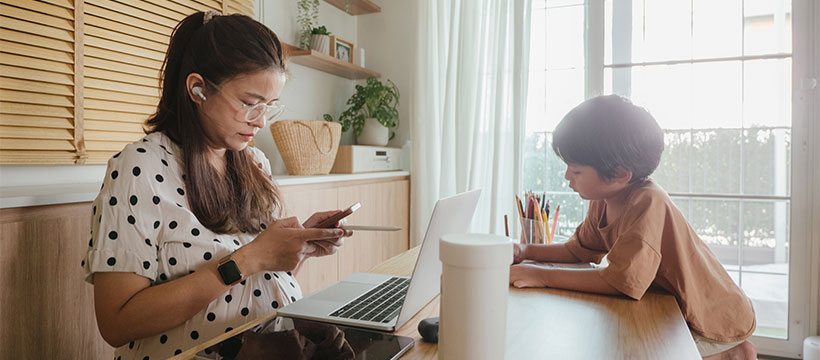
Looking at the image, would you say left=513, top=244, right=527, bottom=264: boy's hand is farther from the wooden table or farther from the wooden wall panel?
the wooden wall panel

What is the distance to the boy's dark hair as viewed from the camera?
1065 mm

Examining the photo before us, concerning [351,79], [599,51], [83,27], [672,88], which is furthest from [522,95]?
[83,27]

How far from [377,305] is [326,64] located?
195 cm

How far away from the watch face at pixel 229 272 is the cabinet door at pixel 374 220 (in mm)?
1264

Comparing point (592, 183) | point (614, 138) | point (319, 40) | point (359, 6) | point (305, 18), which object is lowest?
point (592, 183)

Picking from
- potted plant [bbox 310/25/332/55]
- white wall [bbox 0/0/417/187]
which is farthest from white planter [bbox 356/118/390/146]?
potted plant [bbox 310/25/332/55]

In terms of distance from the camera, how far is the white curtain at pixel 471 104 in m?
2.61

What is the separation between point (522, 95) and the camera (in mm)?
2582

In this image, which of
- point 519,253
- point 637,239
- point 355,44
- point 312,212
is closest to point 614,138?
point 637,239

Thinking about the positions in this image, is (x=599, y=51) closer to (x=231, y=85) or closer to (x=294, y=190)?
(x=294, y=190)

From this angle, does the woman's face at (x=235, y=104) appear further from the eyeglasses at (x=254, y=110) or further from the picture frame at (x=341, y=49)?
A: the picture frame at (x=341, y=49)

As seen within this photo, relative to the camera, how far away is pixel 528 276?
0.98 metres

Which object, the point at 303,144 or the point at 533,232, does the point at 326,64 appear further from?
the point at 533,232

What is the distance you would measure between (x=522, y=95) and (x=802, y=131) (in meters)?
1.29
